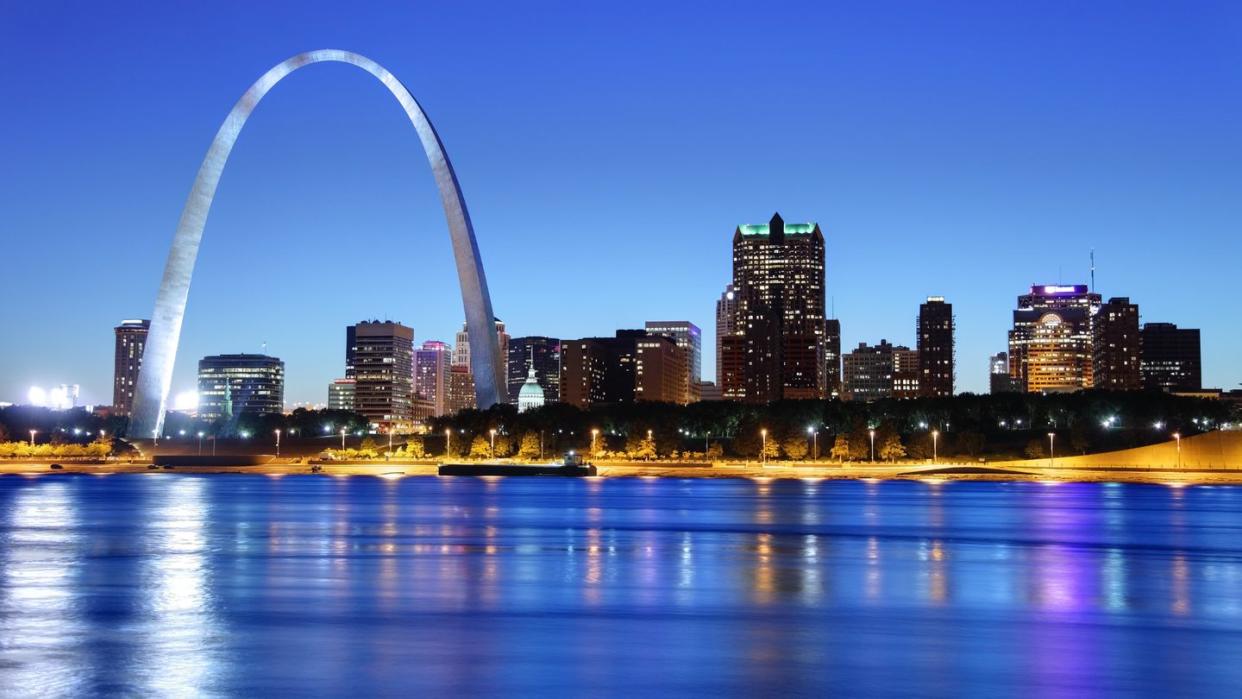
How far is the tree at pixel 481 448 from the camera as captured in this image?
425 ft

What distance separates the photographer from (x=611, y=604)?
24062 mm

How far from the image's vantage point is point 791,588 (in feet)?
88.2

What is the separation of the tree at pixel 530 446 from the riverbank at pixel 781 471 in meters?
8.38

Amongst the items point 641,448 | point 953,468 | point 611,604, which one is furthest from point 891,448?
point 611,604

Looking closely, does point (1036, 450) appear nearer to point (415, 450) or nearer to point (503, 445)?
point (503, 445)

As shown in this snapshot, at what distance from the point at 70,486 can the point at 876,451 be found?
75554mm

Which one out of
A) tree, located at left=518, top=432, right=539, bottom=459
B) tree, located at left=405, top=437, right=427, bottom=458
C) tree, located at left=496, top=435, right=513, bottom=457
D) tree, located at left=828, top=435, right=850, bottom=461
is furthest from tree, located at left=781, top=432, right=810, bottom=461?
tree, located at left=405, top=437, right=427, bottom=458

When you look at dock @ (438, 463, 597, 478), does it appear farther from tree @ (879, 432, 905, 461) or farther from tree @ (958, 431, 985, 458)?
tree @ (958, 431, 985, 458)

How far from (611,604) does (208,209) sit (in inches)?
3076

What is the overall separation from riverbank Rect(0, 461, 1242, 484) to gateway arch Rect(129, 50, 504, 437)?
57.0ft

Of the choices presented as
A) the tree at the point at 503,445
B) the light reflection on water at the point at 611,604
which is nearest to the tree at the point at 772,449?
the tree at the point at 503,445

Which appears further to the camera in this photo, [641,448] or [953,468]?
[641,448]

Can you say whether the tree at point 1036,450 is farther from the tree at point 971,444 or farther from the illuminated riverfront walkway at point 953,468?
the illuminated riverfront walkway at point 953,468

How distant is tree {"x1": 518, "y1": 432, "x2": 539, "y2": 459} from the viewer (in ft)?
A: 426
